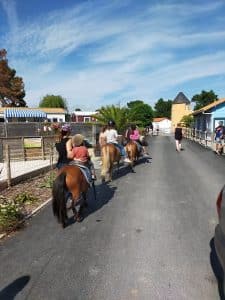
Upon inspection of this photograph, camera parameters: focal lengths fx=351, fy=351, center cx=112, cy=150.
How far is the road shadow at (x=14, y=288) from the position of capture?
4.07 metres

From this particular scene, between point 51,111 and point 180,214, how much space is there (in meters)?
52.5

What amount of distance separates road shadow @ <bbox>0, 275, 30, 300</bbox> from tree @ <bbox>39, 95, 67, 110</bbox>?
81.4 meters

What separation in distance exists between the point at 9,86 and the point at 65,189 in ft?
224

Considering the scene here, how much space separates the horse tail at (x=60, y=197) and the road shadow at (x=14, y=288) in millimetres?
1956

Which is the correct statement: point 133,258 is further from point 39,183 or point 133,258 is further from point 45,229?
point 39,183

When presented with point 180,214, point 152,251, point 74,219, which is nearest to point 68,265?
point 152,251

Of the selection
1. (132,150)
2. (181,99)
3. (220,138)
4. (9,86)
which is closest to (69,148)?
(132,150)

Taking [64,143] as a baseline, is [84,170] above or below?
below

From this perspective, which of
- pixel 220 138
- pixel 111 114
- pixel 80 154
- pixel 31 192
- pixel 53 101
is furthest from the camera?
pixel 53 101

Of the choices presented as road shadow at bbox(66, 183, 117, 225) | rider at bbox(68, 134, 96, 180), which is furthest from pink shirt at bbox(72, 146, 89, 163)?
road shadow at bbox(66, 183, 117, 225)

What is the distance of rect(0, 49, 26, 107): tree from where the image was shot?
225 feet

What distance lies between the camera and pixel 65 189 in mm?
6508

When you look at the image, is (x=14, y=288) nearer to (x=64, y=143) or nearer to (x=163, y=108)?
(x=64, y=143)

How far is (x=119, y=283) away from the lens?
4328mm
